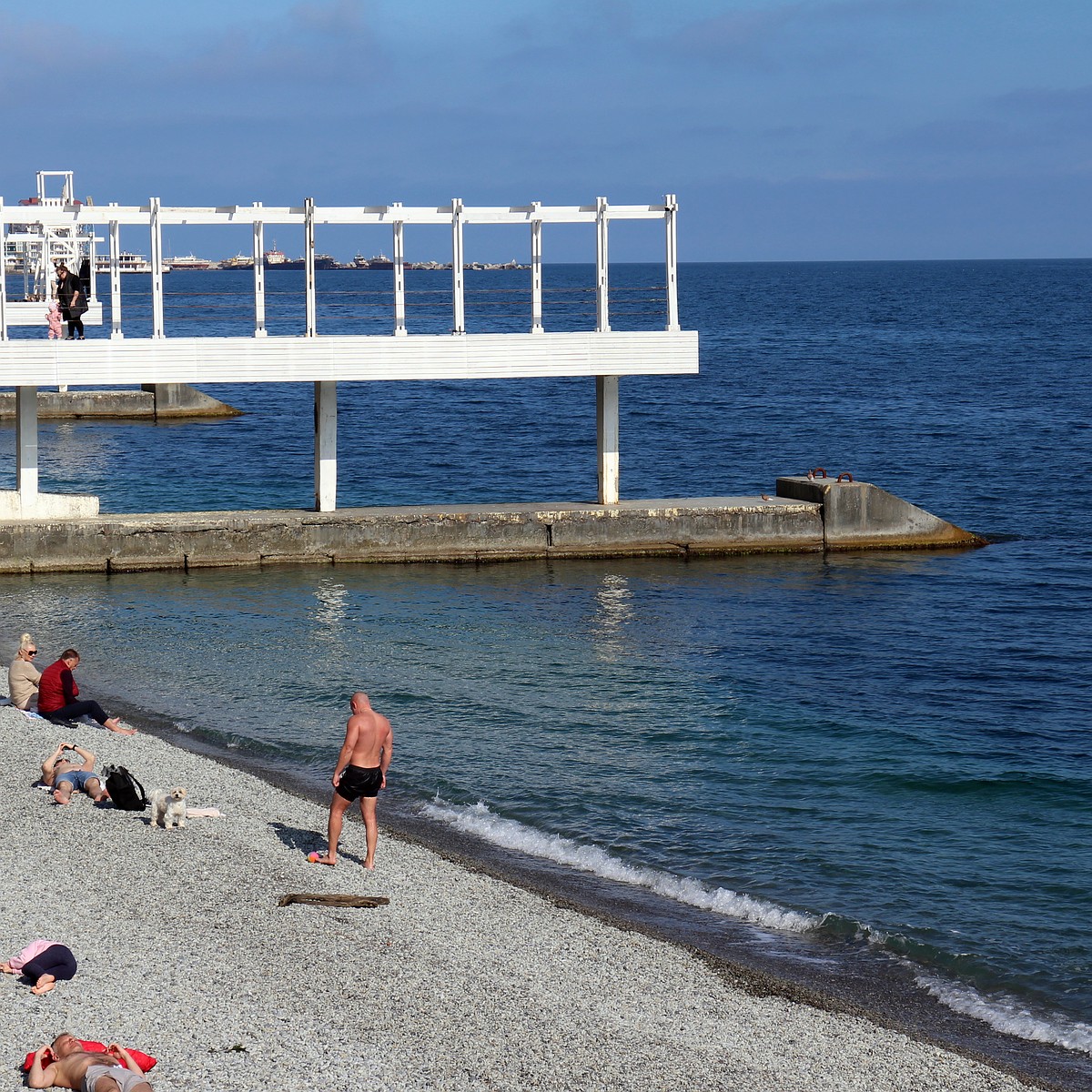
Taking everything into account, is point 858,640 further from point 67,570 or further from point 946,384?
point 946,384

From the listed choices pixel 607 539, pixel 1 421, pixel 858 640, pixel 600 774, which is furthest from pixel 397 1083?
pixel 1 421

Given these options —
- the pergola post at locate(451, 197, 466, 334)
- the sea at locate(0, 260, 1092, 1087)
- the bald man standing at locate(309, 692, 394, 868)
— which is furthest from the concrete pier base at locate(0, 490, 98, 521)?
the bald man standing at locate(309, 692, 394, 868)

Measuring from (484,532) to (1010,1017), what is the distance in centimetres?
2095

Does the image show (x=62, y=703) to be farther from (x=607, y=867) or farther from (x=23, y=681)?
(x=607, y=867)

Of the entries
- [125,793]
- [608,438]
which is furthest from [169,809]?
[608,438]

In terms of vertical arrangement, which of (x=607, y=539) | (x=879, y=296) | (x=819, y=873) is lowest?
(x=819, y=873)

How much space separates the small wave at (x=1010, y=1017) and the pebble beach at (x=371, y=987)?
3.67 ft

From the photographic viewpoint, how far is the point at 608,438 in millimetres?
33625

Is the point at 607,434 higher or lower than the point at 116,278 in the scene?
lower

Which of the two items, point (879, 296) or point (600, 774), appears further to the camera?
point (879, 296)

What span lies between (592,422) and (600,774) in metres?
48.2

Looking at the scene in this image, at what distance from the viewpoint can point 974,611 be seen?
93.7ft

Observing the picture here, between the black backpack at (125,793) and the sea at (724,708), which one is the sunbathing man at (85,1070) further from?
the black backpack at (125,793)

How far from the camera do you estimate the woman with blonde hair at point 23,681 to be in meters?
19.7
